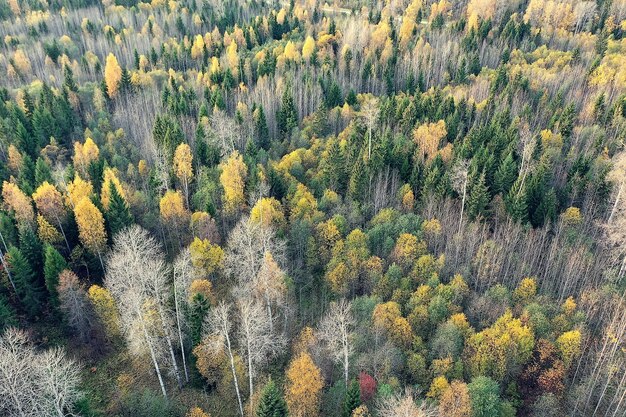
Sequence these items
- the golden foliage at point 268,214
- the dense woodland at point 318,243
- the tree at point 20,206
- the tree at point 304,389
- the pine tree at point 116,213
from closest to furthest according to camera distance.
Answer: the tree at point 304,389
the dense woodland at point 318,243
the tree at point 20,206
the pine tree at point 116,213
the golden foliage at point 268,214

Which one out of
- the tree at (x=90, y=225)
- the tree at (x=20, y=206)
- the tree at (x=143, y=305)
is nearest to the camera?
the tree at (x=143, y=305)

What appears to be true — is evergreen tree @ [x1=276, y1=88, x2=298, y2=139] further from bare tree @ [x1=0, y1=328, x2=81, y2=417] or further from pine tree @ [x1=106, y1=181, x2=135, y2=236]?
bare tree @ [x1=0, y1=328, x2=81, y2=417]

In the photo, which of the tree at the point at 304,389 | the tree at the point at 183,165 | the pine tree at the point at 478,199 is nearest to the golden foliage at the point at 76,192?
the tree at the point at 183,165

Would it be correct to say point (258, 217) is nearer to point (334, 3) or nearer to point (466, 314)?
point (466, 314)

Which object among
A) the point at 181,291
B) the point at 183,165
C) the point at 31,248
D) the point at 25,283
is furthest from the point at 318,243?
the point at 31,248

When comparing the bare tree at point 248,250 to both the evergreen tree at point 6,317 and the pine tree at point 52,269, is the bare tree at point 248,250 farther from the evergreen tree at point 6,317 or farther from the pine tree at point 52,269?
the evergreen tree at point 6,317

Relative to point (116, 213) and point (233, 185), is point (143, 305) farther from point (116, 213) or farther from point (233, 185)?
point (233, 185)
